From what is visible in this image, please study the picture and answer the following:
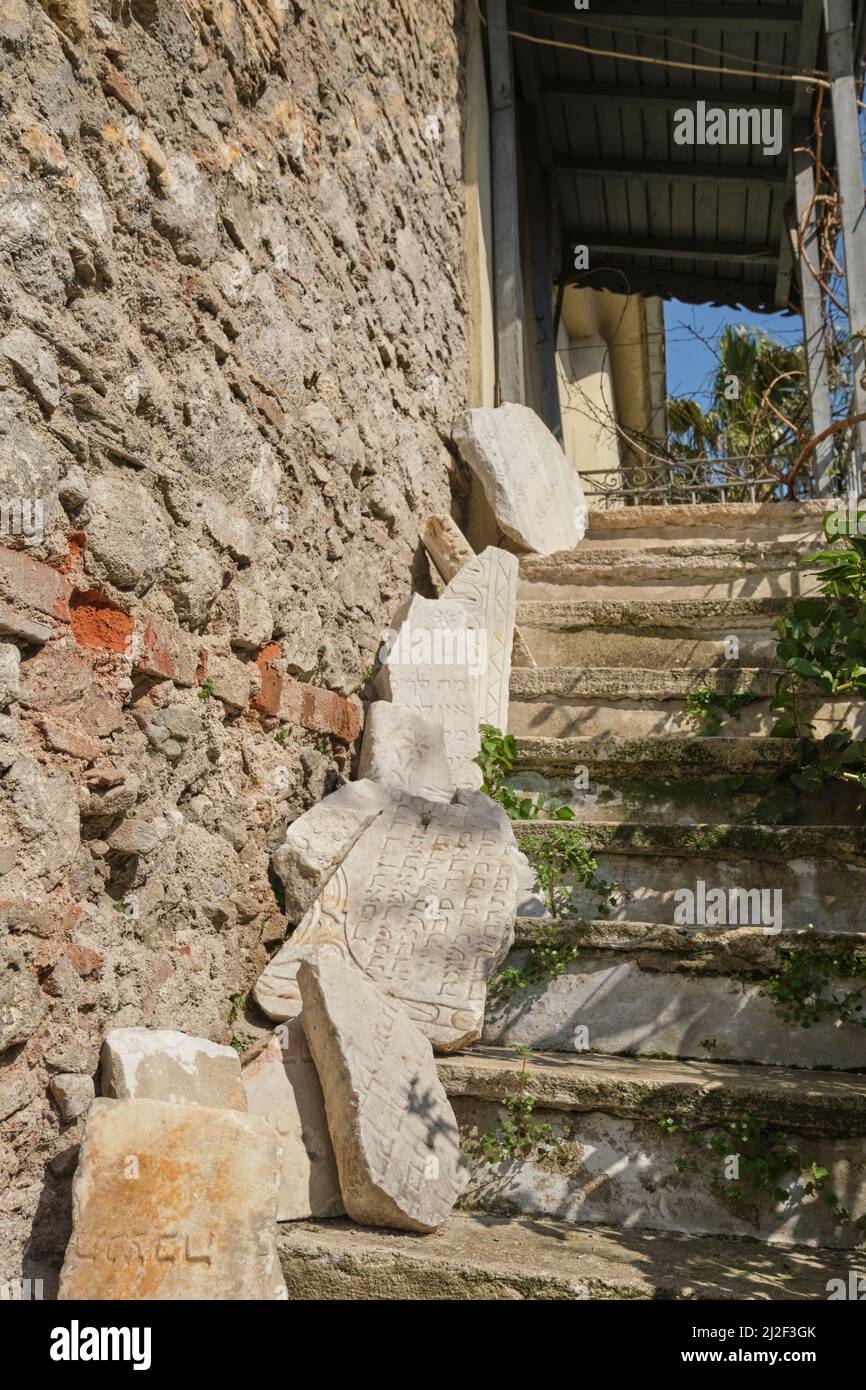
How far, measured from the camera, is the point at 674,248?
26.9ft

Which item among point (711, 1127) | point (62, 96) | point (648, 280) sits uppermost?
point (648, 280)

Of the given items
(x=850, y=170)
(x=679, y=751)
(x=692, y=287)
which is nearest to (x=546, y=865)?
(x=679, y=751)

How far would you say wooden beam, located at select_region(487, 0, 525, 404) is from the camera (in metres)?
6.06

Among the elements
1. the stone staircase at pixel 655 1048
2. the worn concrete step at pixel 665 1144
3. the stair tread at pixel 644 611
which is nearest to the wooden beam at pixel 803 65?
the stair tread at pixel 644 611

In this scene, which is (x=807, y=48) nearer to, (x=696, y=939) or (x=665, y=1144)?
(x=696, y=939)

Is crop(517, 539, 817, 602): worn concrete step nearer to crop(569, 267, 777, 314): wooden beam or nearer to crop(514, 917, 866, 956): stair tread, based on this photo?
crop(514, 917, 866, 956): stair tread

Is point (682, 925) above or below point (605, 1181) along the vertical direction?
above

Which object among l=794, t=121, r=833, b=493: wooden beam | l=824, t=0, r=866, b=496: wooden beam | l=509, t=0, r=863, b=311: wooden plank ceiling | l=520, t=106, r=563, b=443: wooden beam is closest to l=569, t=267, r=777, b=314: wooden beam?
l=509, t=0, r=863, b=311: wooden plank ceiling

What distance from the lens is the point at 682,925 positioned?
2811mm

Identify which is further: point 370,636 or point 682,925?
point 370,636

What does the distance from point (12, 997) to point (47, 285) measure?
117 cm

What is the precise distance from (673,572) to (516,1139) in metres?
2.67

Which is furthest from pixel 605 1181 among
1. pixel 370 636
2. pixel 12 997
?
pixel 370 636
